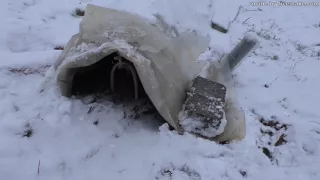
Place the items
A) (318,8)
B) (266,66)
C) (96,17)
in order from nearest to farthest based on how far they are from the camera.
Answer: (96,17) < (266,66) < (318,8)

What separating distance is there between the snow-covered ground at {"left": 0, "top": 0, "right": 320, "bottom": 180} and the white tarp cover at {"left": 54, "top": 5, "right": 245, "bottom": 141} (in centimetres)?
15

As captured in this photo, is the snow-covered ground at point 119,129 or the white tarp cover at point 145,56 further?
the white tarp cover at point 145,56

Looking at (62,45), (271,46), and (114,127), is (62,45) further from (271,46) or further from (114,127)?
(271,46)

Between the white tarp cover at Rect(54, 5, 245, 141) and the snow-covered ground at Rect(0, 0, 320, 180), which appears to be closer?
the snow-covered ground at Rect(0, 0, 320, 180)

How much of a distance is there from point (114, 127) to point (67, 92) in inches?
16.3

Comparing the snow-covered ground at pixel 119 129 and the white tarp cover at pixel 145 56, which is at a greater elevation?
the white tarp cover at pixel 145 56

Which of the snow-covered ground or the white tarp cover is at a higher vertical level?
the white tarp cover

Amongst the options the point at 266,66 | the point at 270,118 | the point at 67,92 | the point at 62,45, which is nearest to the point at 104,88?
the point at 67,92

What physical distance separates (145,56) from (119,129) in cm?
50

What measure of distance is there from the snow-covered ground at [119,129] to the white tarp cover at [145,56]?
0.48ft

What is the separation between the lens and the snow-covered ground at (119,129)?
6.66 ft

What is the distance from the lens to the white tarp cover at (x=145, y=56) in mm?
2135

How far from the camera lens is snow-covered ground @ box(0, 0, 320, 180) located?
203cm

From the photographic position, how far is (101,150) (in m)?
2.11
